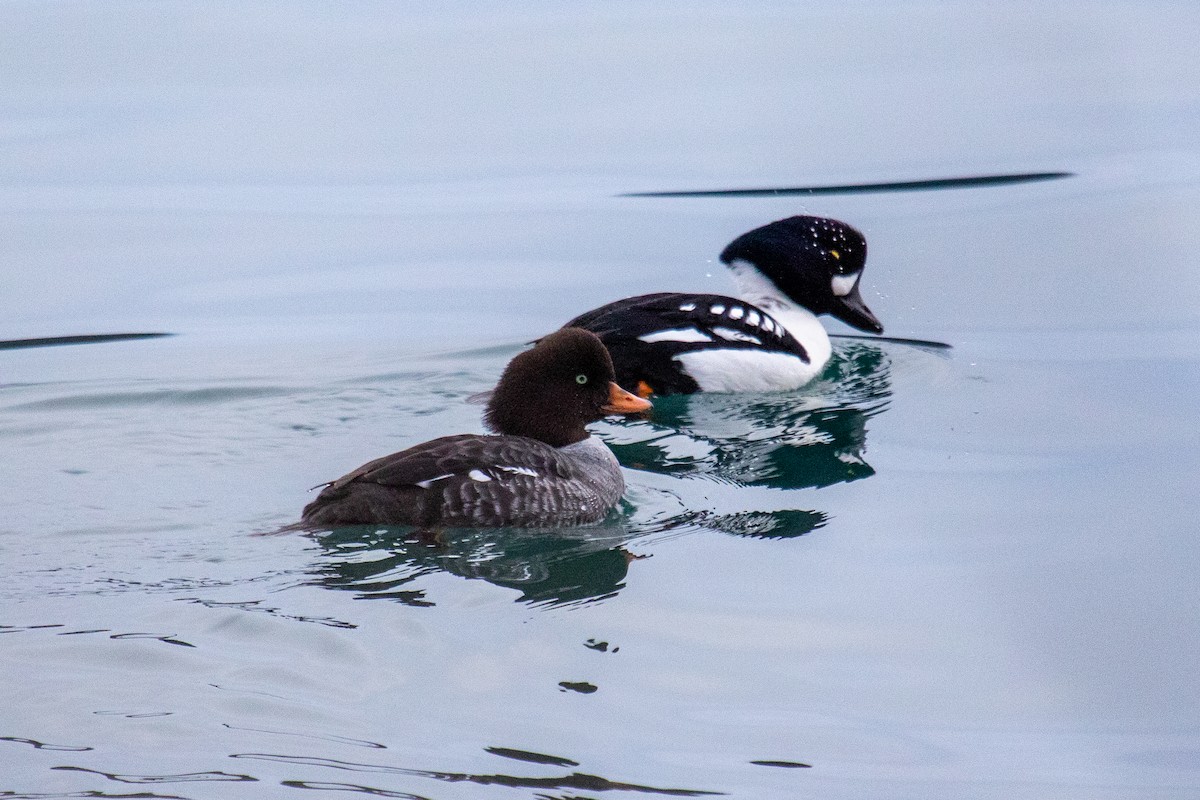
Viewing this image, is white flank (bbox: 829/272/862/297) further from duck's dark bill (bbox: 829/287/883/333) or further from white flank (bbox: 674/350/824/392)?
white flank (bbox: 674/350/824/392)

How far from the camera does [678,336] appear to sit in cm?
1000

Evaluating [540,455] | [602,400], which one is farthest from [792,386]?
[540,455]

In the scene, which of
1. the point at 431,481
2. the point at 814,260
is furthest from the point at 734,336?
the point at 431,481

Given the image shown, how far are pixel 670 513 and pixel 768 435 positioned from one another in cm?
148

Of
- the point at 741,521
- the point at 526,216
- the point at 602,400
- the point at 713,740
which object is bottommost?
the point at 713,740

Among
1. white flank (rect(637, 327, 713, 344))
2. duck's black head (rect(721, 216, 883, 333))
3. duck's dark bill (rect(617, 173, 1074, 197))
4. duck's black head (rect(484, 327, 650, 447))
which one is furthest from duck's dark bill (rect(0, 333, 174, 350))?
duck's dark bill (rect(617, 173, 1074, 197))

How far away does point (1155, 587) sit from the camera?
24.1 feet

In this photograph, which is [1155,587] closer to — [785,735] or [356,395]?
[785,735]

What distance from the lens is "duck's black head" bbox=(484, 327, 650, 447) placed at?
8.31 m

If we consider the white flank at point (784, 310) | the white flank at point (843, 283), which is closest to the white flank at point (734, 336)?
the white flank at point (784, 310)

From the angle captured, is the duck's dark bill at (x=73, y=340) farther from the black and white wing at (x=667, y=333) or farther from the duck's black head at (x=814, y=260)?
the duck's black head at (x=814, y=260)

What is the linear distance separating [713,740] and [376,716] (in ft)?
3.97

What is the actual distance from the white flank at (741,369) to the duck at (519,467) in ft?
5.01

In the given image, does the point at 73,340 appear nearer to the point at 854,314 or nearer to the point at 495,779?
the point at 854,314
